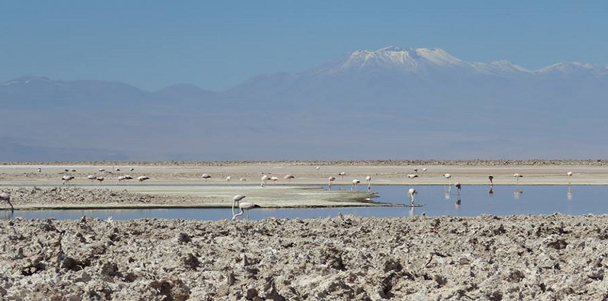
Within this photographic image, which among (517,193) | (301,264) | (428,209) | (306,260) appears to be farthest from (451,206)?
(301,264)

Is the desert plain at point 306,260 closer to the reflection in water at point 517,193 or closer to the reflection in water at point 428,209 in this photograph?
the reflection in water at point 428,209

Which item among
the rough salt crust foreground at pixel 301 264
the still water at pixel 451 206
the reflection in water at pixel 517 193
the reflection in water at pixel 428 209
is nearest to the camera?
the rough salt crust foreground at pixel 301 264

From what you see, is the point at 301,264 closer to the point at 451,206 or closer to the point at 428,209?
the point at 428,209

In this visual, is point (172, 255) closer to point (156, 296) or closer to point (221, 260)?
point (221, 260)

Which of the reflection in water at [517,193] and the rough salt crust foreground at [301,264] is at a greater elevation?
the rough salt crust foreground at [301,264]

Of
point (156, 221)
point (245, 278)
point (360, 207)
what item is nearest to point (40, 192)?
point (360, 207)

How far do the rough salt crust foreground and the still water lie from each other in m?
10.6

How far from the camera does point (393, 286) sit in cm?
919

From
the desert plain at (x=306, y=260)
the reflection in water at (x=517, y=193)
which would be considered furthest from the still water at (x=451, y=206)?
the desert plain at (x=306, y=260)

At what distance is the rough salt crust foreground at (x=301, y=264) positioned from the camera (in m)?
8.35

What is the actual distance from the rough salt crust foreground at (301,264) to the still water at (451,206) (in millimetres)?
10580

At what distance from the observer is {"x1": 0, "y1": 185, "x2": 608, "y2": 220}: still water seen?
26625 millimetres

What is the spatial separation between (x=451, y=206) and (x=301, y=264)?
868 inches

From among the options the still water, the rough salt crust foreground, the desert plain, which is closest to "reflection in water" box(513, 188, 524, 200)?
the still water
